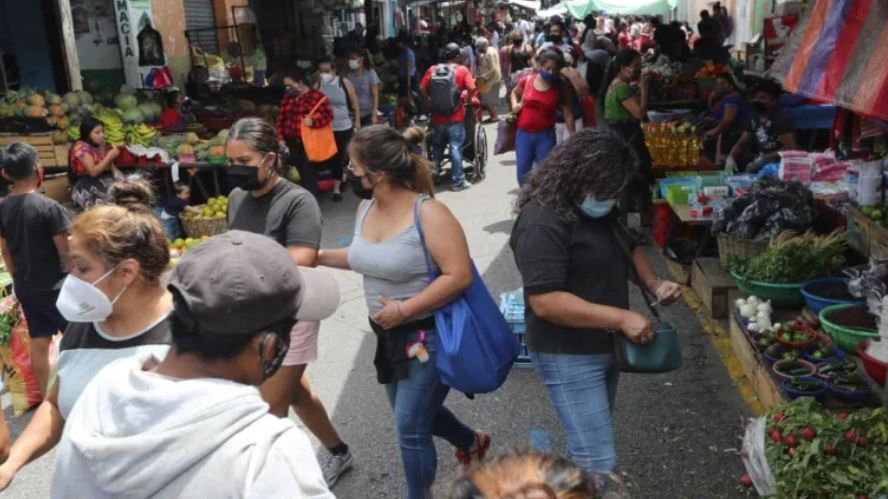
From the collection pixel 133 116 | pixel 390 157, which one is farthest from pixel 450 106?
pixel 390 157

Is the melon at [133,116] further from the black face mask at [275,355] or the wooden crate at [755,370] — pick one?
the black face mask at [275,355]

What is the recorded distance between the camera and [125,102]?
10852 millimetres

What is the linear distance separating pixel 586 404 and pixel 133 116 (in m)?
8.87

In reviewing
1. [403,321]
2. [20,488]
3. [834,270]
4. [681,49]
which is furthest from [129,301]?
[681,49]

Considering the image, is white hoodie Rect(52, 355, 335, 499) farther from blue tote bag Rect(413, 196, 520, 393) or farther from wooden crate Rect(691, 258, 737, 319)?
wooden crate Rect(691, 258, 737, 319)

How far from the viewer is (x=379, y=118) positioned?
13430 mm

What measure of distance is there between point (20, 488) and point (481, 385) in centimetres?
286

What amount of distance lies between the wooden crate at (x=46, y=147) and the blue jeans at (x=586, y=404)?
823cm

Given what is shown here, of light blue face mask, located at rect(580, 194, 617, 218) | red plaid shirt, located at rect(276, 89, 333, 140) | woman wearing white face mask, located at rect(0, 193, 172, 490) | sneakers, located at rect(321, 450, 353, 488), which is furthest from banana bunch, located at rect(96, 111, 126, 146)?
light blue face mask, located at rect(580, 194, 617, 218)

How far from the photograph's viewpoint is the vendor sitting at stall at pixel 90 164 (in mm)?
7770

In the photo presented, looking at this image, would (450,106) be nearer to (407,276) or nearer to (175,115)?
(175,115)

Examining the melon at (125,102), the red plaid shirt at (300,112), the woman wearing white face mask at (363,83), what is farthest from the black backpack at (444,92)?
the melon at (125,102)

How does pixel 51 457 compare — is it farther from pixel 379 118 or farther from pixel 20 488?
pixel 379 118

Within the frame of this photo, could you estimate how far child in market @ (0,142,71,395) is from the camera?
485cm
